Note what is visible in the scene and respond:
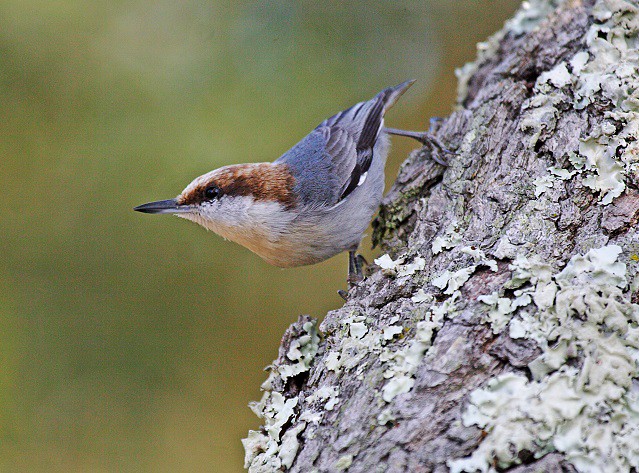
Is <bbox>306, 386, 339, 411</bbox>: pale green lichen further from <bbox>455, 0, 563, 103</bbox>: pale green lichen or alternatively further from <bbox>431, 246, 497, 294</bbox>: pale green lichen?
<bbox>455, 0, 563, 103</bbox>: pale green lichen

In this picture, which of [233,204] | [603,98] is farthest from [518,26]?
[233,204]

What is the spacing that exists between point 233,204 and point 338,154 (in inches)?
29.8

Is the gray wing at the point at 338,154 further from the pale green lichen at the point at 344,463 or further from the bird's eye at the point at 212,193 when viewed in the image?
the pale green lichen at the point at 344,463

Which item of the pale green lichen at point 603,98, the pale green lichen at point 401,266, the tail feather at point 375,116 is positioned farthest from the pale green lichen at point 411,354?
the tail feather at point 375,116

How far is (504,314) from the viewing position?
5.95ft

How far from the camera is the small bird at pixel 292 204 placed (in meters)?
3.13

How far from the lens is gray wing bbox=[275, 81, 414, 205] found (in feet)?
10.8

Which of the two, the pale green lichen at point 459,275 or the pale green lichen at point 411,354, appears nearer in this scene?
the pale green lichen at point 411,354

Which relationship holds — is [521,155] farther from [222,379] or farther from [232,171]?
[222,379]

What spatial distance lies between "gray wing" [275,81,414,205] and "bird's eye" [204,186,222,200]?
445mm

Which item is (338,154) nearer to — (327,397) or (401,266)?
(401,266)

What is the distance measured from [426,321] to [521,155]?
99cm

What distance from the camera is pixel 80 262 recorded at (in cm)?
423

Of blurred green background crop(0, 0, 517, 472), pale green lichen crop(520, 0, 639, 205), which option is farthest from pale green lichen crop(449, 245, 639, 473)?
blurred green background crop(0, 0, 517, 472)
